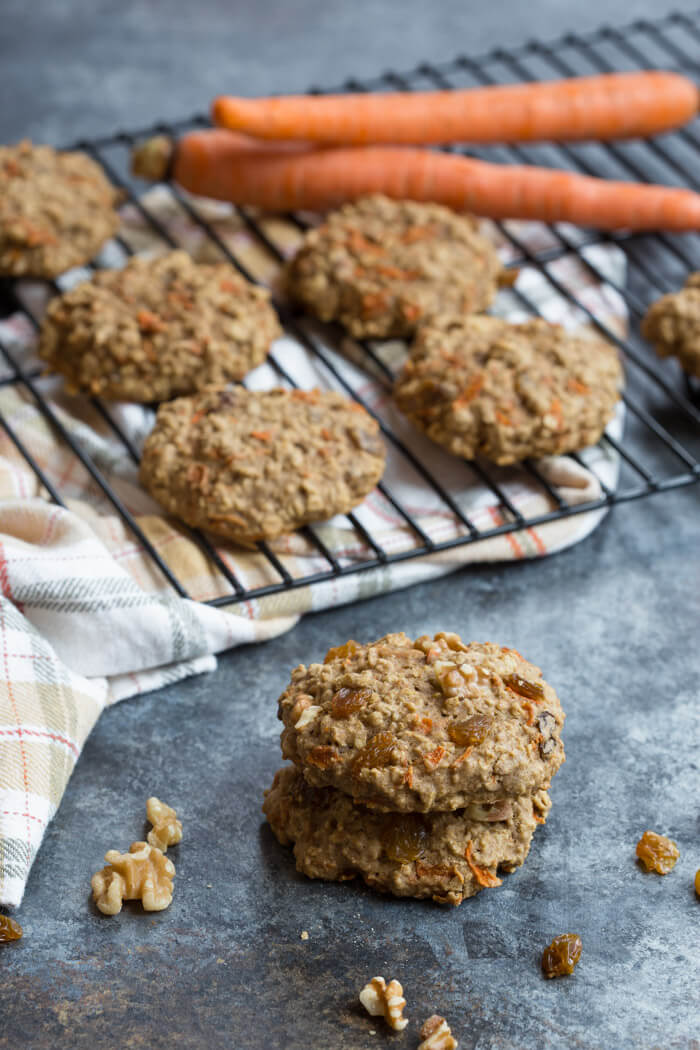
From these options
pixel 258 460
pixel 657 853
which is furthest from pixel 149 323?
pixel 657 853

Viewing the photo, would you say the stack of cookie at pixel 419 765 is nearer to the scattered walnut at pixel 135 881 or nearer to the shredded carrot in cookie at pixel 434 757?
the shredded carrot in cookie at pixel 434 757

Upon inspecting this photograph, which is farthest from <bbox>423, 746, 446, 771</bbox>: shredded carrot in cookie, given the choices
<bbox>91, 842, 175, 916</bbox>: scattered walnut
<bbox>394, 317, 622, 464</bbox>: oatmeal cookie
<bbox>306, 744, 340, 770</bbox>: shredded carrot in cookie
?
<bbox>394, 317, 622, 464</bbox>: oatmeal cookie

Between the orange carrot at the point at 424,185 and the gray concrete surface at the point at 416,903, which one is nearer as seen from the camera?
the gray concrete surface at the point at 416,903

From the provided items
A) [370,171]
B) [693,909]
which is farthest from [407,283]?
[693,909]

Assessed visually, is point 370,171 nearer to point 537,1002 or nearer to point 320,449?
point 320,449

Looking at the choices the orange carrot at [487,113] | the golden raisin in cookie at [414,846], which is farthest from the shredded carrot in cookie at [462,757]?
Result: the orange carrot at [487,113]

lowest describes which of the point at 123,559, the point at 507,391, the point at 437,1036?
the point at 123,559

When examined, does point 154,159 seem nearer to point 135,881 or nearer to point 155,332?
point 155,332
